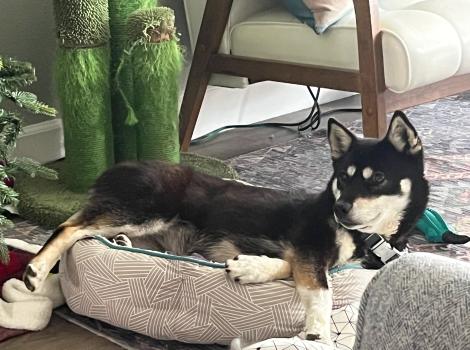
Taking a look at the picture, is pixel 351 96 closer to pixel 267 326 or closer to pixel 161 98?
pixel 161 98

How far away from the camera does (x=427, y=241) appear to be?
211cm

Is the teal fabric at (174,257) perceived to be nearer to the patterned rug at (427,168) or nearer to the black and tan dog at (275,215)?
the black and tan dog at (275,215)

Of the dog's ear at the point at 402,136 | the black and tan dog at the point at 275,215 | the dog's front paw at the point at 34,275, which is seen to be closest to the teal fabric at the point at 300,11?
the black and tan dog at the point at 275,215

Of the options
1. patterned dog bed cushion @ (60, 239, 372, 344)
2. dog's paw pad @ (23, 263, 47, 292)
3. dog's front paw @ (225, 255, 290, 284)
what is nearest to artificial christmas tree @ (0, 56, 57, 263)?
dog's paw pad @ (23, 263, 47, 292)

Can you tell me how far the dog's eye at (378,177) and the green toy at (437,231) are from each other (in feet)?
1.67

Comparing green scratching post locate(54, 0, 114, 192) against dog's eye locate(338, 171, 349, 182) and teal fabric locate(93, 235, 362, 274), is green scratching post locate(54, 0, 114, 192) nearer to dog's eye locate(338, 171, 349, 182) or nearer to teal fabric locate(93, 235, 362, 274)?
teal fabric locate(93, 235, 362, 274)

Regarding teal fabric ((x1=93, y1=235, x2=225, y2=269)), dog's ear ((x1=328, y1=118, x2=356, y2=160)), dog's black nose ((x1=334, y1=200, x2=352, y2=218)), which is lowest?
teal fabric ((x1=93, y1=235, x2=225, y2=269))

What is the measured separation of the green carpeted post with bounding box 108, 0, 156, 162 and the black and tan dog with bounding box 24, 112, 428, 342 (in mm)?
588

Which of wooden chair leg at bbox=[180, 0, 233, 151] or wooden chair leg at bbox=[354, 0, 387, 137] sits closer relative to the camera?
wooden chair leg at bbox=[354, 0, 387, 137]

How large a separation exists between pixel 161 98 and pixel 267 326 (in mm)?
947

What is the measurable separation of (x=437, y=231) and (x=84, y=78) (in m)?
1.04

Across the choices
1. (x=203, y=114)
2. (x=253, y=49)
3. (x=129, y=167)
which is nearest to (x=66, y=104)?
(x=129, y=167)

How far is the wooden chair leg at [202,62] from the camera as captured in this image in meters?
2.65

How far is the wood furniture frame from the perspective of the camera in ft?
7.47
